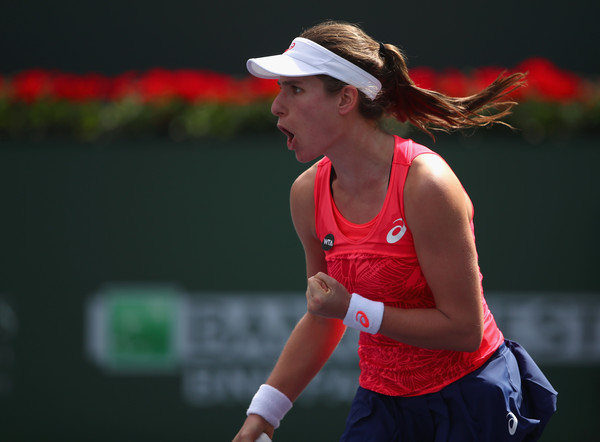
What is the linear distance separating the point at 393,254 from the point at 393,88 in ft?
1.63

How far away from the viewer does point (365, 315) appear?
2.11 meters

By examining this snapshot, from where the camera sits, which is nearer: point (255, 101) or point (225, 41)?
point (255, 101)

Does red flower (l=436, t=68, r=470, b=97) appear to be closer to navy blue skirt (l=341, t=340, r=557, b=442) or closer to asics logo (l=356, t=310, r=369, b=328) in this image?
navy blue skirt (l=341, t=340, r=557, b=442)

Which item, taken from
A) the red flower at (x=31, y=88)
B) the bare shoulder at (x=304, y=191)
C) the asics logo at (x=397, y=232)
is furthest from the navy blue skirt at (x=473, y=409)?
the red flower at (x=31, y=88)

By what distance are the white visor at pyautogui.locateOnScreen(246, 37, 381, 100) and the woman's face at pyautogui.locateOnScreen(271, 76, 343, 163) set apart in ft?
0.12

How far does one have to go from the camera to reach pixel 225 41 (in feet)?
24.3

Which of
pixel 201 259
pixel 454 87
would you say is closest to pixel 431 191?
pixel 201 259

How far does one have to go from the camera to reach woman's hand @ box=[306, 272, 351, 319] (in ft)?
6.83

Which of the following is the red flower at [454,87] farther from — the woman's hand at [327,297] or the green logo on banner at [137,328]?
the woman's hand at [327,297]

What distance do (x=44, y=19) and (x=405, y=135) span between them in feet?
12.7

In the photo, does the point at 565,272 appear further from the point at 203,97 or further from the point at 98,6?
the point at 98,6

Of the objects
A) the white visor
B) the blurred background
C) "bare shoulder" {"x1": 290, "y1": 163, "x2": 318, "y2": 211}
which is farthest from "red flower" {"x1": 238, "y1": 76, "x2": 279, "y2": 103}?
the white visor

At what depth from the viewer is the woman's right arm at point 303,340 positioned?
2422 mm

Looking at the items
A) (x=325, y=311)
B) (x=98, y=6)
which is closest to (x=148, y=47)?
(x=98, y=6)
